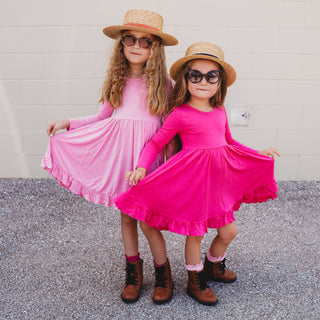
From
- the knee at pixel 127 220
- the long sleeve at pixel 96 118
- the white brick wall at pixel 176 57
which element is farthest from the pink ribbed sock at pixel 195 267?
the white brick wall at pixel 176 57

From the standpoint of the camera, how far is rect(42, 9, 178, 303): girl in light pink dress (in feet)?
6.11

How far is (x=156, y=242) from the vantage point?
1.93 meters

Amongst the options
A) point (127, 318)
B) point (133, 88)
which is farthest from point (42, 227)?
point (133, 88)

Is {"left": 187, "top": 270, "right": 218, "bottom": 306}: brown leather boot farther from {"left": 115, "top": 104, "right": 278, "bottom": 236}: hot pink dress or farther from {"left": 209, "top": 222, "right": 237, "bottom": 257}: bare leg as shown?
{"left": 115, "top": 104, "right": 278, "bottom": 236}: hot pink dress

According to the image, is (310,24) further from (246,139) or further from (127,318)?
(127,318)

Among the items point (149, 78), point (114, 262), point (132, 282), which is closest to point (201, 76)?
point (149, 78)

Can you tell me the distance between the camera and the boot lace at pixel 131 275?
6.53ft

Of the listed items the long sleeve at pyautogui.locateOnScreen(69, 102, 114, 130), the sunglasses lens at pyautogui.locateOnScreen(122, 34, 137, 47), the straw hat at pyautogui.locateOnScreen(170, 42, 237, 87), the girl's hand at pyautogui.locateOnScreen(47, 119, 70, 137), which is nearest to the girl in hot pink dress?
the straw hat at pyautogui.locateOnScreen(170, 42, 237, 87)

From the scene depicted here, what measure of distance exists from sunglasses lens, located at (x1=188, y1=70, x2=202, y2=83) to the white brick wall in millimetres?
1606

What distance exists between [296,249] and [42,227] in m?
1.88

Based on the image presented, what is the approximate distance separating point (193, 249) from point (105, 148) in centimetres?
70

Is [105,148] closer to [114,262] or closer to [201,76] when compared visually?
[201,76]

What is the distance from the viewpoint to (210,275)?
2.10 metres

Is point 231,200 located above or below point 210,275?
above
